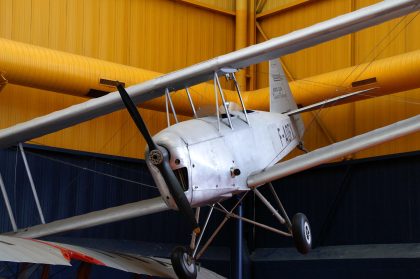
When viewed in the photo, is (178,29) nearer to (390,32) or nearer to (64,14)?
(64,14)

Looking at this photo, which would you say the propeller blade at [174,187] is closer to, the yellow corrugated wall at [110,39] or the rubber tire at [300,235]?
the rubber tire at [300,235]

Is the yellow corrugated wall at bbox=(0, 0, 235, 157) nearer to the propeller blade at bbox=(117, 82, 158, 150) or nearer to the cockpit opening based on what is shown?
the propeller blade at bbox=(117, 82, 158, 150)

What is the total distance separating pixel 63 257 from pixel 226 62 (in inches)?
207

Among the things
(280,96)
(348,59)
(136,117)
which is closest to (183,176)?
(136,117)

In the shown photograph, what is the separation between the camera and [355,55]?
23438 millimetres

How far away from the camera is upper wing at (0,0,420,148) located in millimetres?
14938

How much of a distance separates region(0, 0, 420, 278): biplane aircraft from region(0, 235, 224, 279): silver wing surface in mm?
40

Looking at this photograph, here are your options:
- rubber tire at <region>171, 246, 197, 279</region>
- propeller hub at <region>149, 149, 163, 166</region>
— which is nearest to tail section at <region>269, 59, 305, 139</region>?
rubber tire at <region>171, 246, 197, 279</region>

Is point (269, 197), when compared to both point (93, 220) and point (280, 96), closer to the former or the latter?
point (280, 96)

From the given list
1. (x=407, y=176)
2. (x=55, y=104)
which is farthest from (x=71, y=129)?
(x=407, y=176)

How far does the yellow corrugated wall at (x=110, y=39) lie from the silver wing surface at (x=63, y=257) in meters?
6.75

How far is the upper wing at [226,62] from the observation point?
14.9 meters

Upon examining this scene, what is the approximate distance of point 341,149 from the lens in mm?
15570

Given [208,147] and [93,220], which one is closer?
[208,147]
